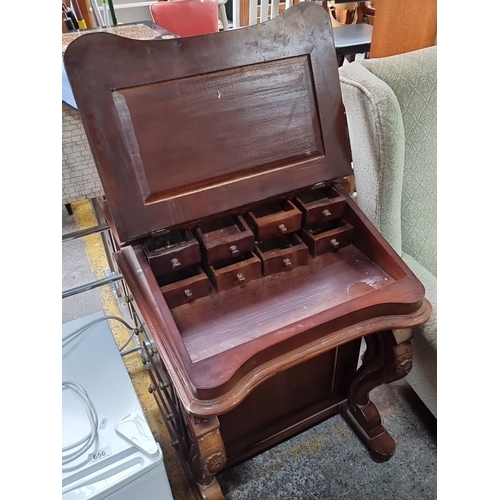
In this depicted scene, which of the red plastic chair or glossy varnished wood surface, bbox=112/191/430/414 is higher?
the red plastic chair

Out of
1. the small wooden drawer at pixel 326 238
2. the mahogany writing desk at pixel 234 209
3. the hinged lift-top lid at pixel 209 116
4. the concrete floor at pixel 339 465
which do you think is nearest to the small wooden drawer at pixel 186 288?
the mahogany writing desk at pixel 234 209

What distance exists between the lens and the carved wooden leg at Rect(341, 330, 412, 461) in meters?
0.96

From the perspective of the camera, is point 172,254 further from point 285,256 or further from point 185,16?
point 185,16

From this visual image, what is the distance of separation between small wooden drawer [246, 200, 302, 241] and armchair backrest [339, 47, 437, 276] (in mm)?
292

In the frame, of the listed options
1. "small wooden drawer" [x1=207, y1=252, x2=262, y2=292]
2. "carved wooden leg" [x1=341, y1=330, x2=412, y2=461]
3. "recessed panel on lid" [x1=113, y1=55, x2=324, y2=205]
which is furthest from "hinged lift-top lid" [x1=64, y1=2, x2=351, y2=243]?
"carved wooden leg" [x1=341, y1=330, x2=412, y2=461]

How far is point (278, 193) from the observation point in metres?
0.85

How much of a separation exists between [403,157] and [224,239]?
52 cm

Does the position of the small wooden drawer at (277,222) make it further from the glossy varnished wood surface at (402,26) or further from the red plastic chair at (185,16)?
the red plastic chair at (185,16)

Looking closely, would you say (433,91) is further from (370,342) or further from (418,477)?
(418,477)

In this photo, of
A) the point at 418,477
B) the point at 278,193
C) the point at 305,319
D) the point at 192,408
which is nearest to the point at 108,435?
the point at 192,408

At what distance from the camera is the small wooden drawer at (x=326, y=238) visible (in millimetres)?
896

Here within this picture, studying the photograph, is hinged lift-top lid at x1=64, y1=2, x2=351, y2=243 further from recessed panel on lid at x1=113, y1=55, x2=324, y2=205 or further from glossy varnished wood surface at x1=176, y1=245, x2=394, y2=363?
glossy varnished wood surface at x1=176, y1=245, x2=394, y2=363

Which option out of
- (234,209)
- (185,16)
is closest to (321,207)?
(234,209)
